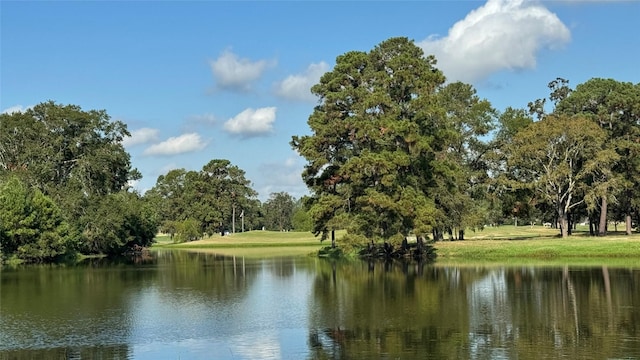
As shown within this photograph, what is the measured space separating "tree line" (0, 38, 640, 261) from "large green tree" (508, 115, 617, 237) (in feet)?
0.51

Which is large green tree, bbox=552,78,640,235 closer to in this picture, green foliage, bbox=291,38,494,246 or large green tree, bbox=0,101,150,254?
green foliage, bbox=291,38,494,246

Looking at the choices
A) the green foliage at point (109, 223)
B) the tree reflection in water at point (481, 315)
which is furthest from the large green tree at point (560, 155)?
the green foliage at point (109, 223)

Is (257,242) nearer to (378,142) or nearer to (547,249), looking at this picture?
(378,142)

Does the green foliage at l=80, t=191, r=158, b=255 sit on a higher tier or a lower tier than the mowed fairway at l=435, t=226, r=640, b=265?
higher

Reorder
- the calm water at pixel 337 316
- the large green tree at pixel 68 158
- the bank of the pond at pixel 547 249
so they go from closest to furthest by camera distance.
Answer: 1. the calm water at pixel 337 316
2. the bank of the pond at pixel 547 249
3. the large green tree at pixel 68 158

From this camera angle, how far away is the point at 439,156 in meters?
68.4

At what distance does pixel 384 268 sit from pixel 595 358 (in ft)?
113

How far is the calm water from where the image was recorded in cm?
1995

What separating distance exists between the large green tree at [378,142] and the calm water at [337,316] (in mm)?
12672

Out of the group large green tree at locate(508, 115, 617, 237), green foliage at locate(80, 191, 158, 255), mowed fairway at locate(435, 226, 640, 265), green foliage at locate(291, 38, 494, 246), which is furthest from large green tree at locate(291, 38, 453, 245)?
green foliage at locate(80, 191, 158, 255)

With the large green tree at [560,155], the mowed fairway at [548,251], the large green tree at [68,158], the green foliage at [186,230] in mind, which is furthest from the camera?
the green foliage at [186,230]

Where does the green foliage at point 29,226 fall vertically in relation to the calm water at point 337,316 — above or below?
above

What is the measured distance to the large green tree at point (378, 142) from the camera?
57.2m

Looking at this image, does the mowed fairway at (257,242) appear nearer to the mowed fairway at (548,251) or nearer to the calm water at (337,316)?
the mowed fairway at (548,251)
